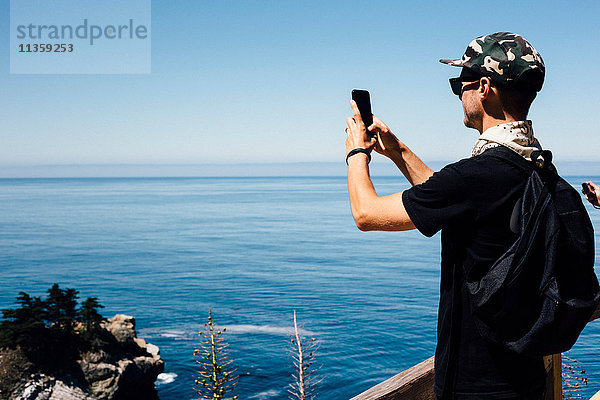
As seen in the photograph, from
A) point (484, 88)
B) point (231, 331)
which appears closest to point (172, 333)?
point (231, 331)

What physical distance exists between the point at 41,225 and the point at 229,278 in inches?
2788

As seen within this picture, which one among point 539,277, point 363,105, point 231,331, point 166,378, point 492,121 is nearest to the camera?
point 539,277

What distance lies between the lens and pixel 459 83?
2.40 metres

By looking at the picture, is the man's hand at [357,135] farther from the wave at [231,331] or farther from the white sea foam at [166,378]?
the wave at [231,331]

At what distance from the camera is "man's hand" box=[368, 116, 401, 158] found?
2.97m

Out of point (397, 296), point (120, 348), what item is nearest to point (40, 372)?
point (120, 348)

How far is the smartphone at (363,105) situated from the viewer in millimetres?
2820

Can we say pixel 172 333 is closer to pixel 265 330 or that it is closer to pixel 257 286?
pixel 265 330

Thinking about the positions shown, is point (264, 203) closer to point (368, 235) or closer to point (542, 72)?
point (368, 235)

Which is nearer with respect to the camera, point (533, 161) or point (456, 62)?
point (533, 161)

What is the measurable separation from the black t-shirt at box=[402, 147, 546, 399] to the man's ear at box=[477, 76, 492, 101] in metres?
0.27

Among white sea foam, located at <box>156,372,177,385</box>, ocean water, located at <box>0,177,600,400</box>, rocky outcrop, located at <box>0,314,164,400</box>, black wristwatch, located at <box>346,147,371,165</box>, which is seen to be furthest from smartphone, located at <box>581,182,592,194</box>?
white sea foam, located at <box>156,372,177,385</box>

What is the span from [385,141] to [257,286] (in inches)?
2445

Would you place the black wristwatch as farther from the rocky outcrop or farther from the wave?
the wave
